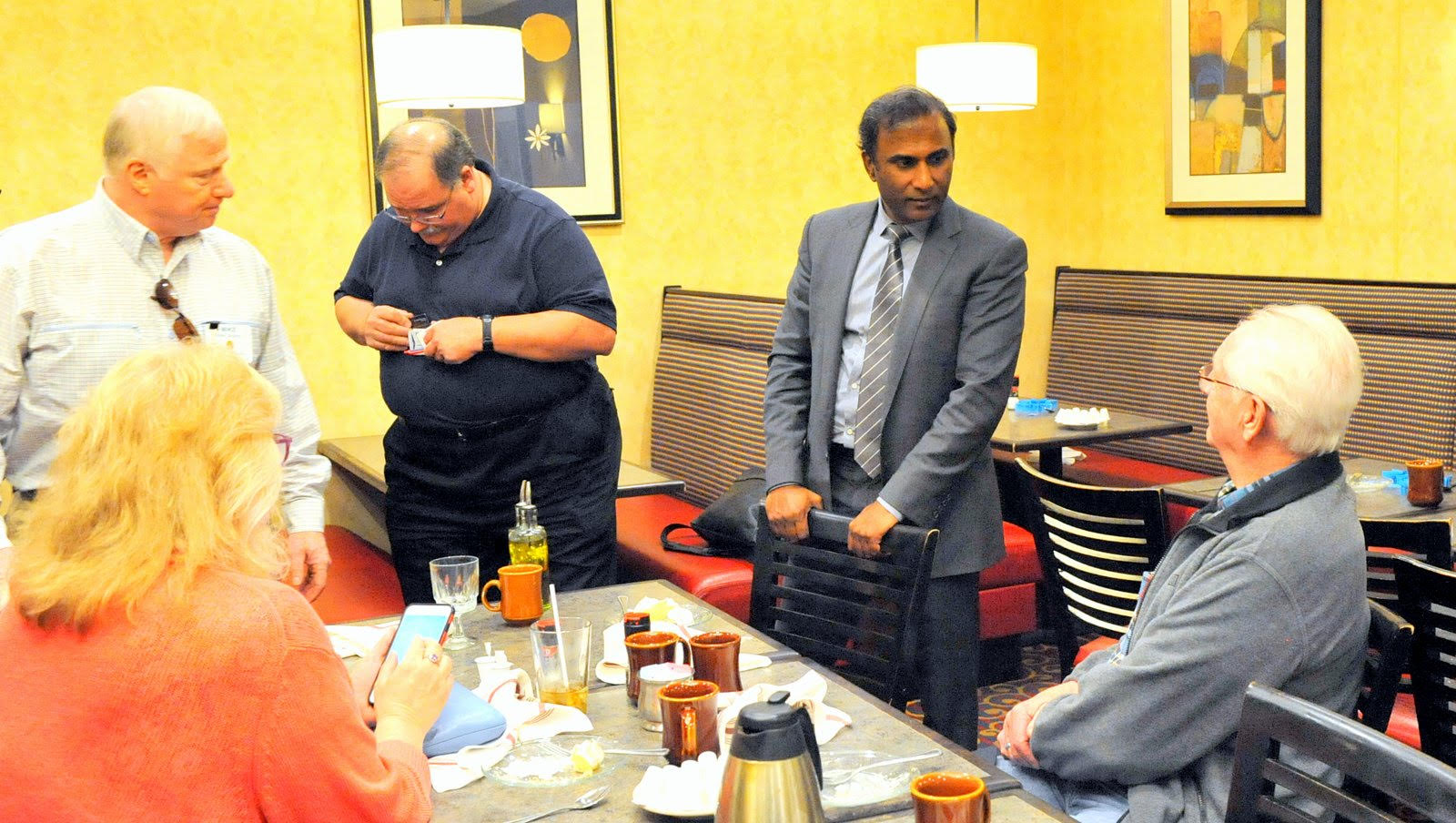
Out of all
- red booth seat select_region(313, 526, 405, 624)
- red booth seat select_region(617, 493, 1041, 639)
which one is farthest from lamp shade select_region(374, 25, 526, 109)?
red booth seat select_region(617, 493, 1041, 639)

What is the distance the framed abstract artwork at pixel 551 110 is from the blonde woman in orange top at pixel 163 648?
12.6 feet

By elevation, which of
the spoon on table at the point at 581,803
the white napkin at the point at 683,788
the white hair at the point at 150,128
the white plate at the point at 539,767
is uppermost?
the white hair at the point at 150,128

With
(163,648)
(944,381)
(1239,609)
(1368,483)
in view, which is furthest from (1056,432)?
(163,648)

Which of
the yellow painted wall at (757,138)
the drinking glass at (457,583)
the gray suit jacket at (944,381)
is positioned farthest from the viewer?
the yellow painted wall at (757,138)

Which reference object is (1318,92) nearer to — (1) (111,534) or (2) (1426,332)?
(2) (1426,332)

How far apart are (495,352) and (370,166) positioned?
7.14 ft

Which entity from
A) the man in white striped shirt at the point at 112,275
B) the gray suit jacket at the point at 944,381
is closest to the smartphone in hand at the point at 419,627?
the man in white striped shirt at the point at 112,275

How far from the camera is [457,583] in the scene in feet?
8.38

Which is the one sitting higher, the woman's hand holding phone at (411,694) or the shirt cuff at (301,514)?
the shirt cuff at (301,514)

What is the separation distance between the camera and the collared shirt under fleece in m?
2.58

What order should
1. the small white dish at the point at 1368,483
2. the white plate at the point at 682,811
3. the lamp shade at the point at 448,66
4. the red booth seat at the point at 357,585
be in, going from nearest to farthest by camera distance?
the white plate at the point at 682,811 → the small white dish at the point at 1368,483 → the lamp shade at the point at 448,66 → the red booth seat at the point at 357,585

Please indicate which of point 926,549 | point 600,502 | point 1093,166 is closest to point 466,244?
point 600,502

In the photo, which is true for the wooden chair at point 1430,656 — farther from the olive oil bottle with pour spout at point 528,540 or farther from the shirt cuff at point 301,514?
the shirt cuff at point 301,514

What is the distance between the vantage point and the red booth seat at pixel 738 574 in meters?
4.37
